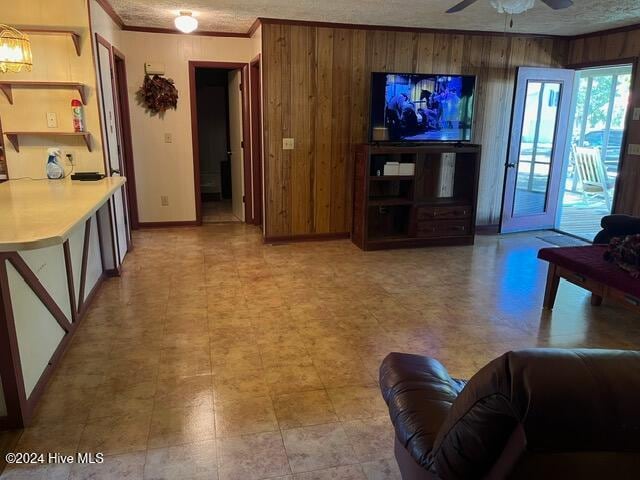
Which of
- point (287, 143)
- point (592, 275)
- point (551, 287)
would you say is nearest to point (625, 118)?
point (551, 287)

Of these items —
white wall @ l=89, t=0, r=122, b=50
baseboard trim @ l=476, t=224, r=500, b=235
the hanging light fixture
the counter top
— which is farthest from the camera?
baseboard trim @ l=476, t=224, r=500, b=235

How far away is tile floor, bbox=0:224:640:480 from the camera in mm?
2043

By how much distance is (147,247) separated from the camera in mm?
5137

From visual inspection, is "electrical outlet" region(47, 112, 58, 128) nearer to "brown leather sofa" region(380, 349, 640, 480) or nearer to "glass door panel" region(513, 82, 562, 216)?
Result: "brown leather sofa" region(380, 349, 640, 480)

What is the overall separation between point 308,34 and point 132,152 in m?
2.54

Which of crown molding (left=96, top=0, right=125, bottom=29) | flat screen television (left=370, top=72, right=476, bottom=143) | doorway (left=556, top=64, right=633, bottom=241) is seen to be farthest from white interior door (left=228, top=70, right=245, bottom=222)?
doorway (left=556, top=64, right=633, bottom=241)

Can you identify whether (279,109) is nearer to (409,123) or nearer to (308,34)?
(308,34)

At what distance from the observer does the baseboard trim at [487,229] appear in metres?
5.96

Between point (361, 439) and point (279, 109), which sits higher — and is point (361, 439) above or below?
below

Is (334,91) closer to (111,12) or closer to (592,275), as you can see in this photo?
(111,12)

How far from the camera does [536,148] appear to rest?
19.2 ft

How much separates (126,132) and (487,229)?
4614mm

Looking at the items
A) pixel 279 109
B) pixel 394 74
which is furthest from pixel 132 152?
pixel 394 74

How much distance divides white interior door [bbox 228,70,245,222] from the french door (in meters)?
3.33
